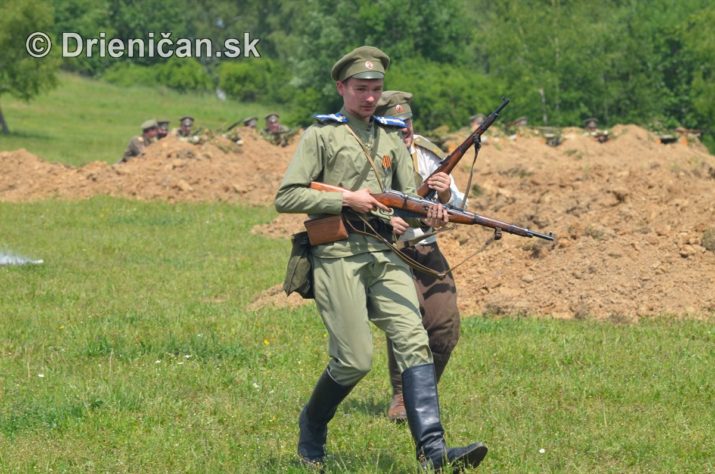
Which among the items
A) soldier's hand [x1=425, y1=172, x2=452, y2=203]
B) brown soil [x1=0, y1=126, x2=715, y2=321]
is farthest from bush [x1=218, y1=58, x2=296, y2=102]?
soldier's hand [x1=425, y1=172, x2=452, y2=203]

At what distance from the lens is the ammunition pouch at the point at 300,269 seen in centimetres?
712

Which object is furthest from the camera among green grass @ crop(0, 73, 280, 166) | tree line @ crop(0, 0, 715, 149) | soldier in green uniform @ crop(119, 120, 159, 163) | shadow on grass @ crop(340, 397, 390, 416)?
tree line @ crop(0, 0, 715, 149)

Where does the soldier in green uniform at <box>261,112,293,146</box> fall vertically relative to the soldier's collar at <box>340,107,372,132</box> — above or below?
below

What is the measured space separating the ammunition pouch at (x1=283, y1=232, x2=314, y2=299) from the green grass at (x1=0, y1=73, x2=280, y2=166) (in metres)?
35.1

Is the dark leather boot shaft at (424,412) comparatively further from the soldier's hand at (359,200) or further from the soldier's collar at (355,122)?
the soldier's collar at (355,122)

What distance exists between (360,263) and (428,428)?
0.92 metres

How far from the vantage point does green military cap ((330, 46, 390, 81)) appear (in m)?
7.01

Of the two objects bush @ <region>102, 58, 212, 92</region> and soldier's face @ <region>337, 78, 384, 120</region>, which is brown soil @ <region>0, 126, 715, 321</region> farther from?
bush @ <region>102, 58, 212, 92</region>

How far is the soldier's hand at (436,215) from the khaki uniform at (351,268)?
27 centimetres

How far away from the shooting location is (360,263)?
23.3 ft

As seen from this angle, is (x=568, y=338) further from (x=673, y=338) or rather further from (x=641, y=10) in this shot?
(x=641, y=10)

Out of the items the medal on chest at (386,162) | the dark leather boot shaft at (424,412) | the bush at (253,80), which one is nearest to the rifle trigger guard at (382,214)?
the medal on chest at (386,162)

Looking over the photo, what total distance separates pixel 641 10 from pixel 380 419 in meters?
48.9

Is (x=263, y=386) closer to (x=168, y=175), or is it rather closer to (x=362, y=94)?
(x=362, y=94)
